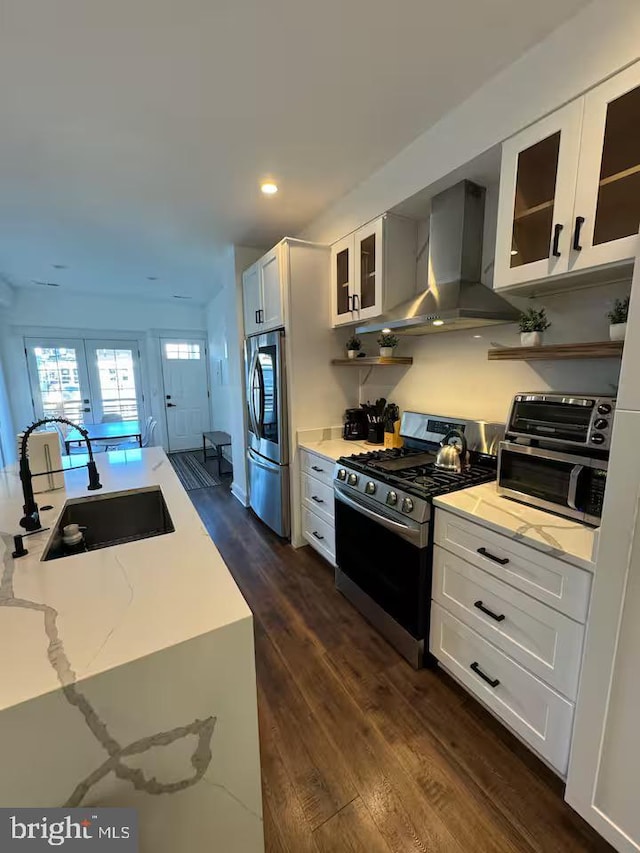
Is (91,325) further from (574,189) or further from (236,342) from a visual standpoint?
(574,189)

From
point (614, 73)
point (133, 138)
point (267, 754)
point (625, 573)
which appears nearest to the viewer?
point (625, 573)

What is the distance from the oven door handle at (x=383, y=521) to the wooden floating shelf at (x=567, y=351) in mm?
914

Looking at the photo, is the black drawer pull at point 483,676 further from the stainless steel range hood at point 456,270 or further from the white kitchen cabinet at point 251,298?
the white kitchen cabinet at point 251,298

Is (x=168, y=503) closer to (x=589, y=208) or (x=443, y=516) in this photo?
(x=443, y=516)

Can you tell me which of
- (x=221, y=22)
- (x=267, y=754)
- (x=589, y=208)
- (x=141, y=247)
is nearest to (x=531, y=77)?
(x=589, y=208)

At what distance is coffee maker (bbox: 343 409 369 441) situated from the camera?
9.52 feet

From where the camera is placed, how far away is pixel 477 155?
1649mm

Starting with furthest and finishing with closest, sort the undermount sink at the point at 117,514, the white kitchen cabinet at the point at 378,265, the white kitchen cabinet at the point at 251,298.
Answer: the white kitchen cabinet at the point at 251,298, the white kitchen cabinet at the point at 378,265, the undermount sink at the point at 117,514

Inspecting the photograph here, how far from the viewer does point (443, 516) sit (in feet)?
5.18

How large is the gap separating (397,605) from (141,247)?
12.7ft

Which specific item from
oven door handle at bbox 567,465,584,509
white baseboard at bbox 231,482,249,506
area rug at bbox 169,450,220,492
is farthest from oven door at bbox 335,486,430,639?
area rug at bbox 169,450,220,492

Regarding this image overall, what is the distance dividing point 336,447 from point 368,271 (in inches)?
49.7

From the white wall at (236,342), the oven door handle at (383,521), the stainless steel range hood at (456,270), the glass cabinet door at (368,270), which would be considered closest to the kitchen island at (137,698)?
the oven door handle at (383,521)

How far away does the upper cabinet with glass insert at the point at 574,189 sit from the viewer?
1199 mm
